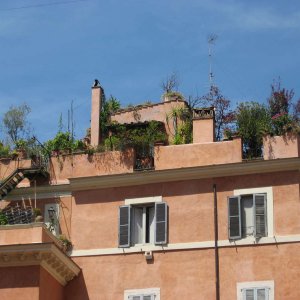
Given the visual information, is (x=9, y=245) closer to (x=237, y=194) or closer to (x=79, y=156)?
(x=79, y=156)

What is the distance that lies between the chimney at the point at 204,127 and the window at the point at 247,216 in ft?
8.56

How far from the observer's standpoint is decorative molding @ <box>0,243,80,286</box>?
3056 cm

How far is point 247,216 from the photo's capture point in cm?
3170

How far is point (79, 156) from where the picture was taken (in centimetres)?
3459

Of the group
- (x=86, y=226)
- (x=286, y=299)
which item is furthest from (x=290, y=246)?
(x=86, y=226)

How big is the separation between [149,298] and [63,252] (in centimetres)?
309

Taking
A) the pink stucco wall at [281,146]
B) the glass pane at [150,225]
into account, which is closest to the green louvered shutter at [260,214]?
the pink stucco wall at [281,146]

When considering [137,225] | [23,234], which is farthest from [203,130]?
[23,234]

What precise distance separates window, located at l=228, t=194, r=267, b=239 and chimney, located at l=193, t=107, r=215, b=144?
2.61 m

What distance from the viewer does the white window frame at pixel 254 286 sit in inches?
1194

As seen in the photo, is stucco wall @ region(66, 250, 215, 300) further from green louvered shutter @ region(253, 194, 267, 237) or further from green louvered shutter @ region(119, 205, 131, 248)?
green louvered shutter @ region(253, 194, 267, 237)

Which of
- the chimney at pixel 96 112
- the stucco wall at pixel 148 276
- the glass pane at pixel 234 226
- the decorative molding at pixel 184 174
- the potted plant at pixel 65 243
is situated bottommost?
the stucco wall at pixel 148 276

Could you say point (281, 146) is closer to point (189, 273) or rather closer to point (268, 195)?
point (268, 195)

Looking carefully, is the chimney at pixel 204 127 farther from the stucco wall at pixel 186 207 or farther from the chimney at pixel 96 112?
the chimney at pixel 96 112
